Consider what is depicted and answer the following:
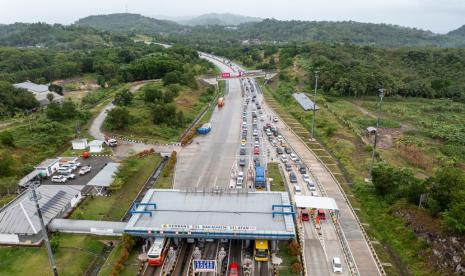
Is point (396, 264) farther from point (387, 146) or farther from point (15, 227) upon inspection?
point (15, 227)

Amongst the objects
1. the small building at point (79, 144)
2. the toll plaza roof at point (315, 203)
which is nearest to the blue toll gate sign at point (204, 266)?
the toll plaza roof at point (315, 203)

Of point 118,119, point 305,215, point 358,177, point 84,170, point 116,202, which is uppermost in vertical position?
point 118,119

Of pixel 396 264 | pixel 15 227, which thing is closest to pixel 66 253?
pixel 15 227

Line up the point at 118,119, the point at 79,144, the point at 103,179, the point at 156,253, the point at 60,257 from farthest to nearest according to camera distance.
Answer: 1. the point at 118,119
2. the point at 79,144
3. the point at 103,179
4. the point at 60,257
5. the point at 156,253

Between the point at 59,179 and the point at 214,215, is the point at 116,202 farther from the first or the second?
the point at 214,215

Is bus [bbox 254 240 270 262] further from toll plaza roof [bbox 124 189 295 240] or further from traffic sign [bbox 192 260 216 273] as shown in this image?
traffic sign [bbox 192 260 216 273]

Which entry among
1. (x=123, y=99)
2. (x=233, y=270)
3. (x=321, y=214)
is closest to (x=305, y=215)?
(x=321, y=214)
